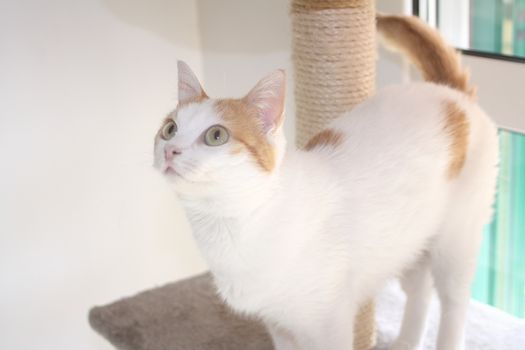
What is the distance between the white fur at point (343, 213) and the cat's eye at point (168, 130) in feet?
0.04

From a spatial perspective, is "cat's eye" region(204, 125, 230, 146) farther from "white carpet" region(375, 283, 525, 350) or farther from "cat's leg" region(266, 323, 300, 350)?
"white carpet" region(375, 283, 525, 350)

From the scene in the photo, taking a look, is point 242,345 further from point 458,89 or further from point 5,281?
point 5,281

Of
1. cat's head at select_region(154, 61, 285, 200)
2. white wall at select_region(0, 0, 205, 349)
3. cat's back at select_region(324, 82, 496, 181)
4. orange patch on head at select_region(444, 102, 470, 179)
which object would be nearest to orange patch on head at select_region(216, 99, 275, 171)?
cat's head at select_region(154, 61, 285, 200)

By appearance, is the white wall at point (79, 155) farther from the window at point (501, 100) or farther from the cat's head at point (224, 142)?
the cat's head at point (224, 142)

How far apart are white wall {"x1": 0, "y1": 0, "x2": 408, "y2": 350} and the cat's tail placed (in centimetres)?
35

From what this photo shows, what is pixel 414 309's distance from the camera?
1.26 metres

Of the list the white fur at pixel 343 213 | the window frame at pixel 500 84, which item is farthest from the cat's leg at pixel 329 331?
the window frame at pixel 500 84

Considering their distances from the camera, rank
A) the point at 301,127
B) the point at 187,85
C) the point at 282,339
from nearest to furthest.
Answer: the point at 187,85 → the point at 282,339 → the point at 301,127

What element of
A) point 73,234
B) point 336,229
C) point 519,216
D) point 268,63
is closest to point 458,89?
point 336,229

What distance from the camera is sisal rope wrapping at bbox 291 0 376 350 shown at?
117 cm

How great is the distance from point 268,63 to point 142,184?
47 cm

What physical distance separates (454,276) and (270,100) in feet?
1.51

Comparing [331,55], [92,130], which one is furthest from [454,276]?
[92,130]

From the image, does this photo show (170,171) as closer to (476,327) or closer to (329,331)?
(329,331)
